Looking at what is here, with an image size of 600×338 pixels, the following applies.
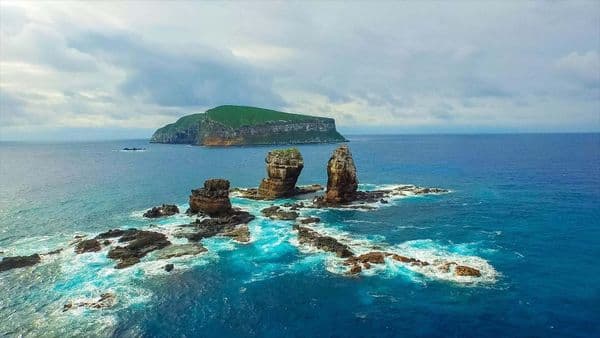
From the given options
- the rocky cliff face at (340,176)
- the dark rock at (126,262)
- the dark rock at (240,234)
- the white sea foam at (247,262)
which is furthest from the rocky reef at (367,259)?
the rocky cliff face at (340,176)

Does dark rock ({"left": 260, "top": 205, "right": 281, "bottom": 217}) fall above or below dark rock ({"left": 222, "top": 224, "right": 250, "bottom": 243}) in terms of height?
above

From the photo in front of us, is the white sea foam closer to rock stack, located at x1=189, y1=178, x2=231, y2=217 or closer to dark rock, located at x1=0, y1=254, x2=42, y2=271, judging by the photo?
dark rock, located at x1=0, y1=254, x2=42, y2=271

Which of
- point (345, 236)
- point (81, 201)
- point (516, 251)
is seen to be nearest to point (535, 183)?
point (516, 251)

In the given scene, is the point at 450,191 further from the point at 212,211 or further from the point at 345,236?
the point at 212,211

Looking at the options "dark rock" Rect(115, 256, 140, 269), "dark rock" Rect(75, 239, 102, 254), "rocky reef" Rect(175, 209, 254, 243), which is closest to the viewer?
"dark rock" Rect(115, 256, 140, 269)

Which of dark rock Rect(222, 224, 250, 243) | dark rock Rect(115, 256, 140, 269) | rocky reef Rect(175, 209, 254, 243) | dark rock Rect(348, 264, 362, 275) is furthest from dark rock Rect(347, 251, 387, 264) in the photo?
dark rock Rect(115, 256, 140, 269)

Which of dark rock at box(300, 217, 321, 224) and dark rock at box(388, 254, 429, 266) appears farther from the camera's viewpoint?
dark rock at box(300, 217, 321, 224)

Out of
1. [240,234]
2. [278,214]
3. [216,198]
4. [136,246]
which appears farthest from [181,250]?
Answer: [278,214]
